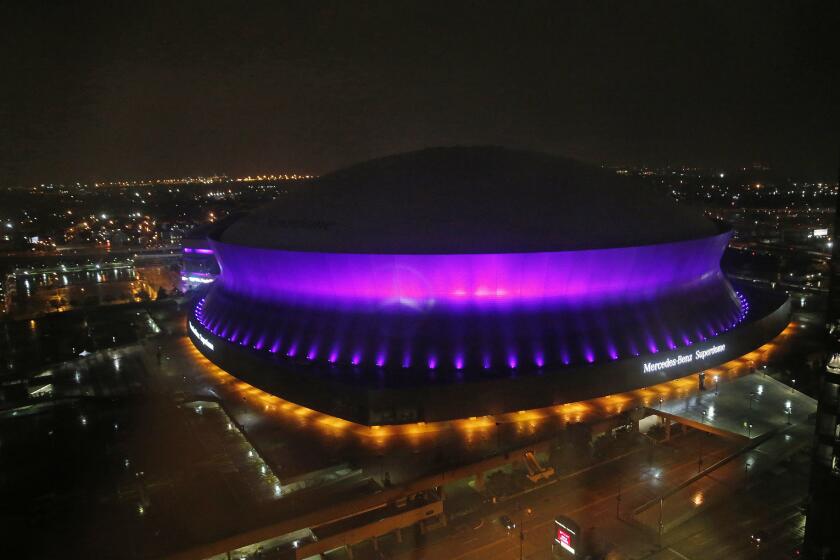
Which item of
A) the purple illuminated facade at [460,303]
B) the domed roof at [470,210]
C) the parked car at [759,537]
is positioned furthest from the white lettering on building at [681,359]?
the parked car at [759,537]

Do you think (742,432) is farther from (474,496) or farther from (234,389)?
(234,389)

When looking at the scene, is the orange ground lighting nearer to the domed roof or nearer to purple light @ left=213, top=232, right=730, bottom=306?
purple light @ left=213, top=232, right=730, bottom=306

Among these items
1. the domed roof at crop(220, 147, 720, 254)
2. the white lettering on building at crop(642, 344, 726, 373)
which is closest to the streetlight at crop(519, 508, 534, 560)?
the white lettering on building at crop(642, 344, 726, 373)

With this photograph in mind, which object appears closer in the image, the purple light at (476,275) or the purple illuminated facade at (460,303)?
the purple illuminated facade at (460,303)

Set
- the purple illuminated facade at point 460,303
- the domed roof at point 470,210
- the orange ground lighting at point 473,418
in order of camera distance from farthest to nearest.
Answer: the domed roof at point 470,210
the purple illuminated facade at point 460,303
the orange ground lighting at point 473,418

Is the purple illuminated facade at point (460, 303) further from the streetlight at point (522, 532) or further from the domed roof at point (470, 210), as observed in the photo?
the streetlight at point (522, 532)

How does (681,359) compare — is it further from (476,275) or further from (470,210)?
(470,210)
